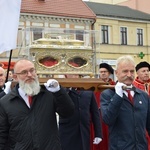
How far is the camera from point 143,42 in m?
35.2

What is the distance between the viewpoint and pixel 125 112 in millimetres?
4102

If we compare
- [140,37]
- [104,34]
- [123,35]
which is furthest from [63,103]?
[140,37]

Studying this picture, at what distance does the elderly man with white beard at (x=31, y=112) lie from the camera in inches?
147

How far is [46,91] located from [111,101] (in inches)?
25.6

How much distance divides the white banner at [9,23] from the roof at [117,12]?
91.8 feet

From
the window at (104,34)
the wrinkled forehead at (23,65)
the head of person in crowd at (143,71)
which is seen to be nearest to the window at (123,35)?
the window at (104,34)

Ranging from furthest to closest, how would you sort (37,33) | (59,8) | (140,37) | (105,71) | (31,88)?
(140,37) → (59,8) → (105,71) → (37,33) → (31,88)

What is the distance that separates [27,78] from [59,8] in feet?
94.9

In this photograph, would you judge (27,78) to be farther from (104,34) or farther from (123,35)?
(123,35)

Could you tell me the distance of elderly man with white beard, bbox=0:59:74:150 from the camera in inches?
147

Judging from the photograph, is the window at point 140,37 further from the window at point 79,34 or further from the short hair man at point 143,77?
the window at point 79,34

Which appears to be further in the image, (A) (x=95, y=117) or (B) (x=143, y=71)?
(B) (x=143, y=71)

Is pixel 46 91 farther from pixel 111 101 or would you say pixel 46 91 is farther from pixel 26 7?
pixel 26 7

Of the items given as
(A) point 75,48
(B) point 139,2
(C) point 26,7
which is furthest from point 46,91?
(B) point 139,2
